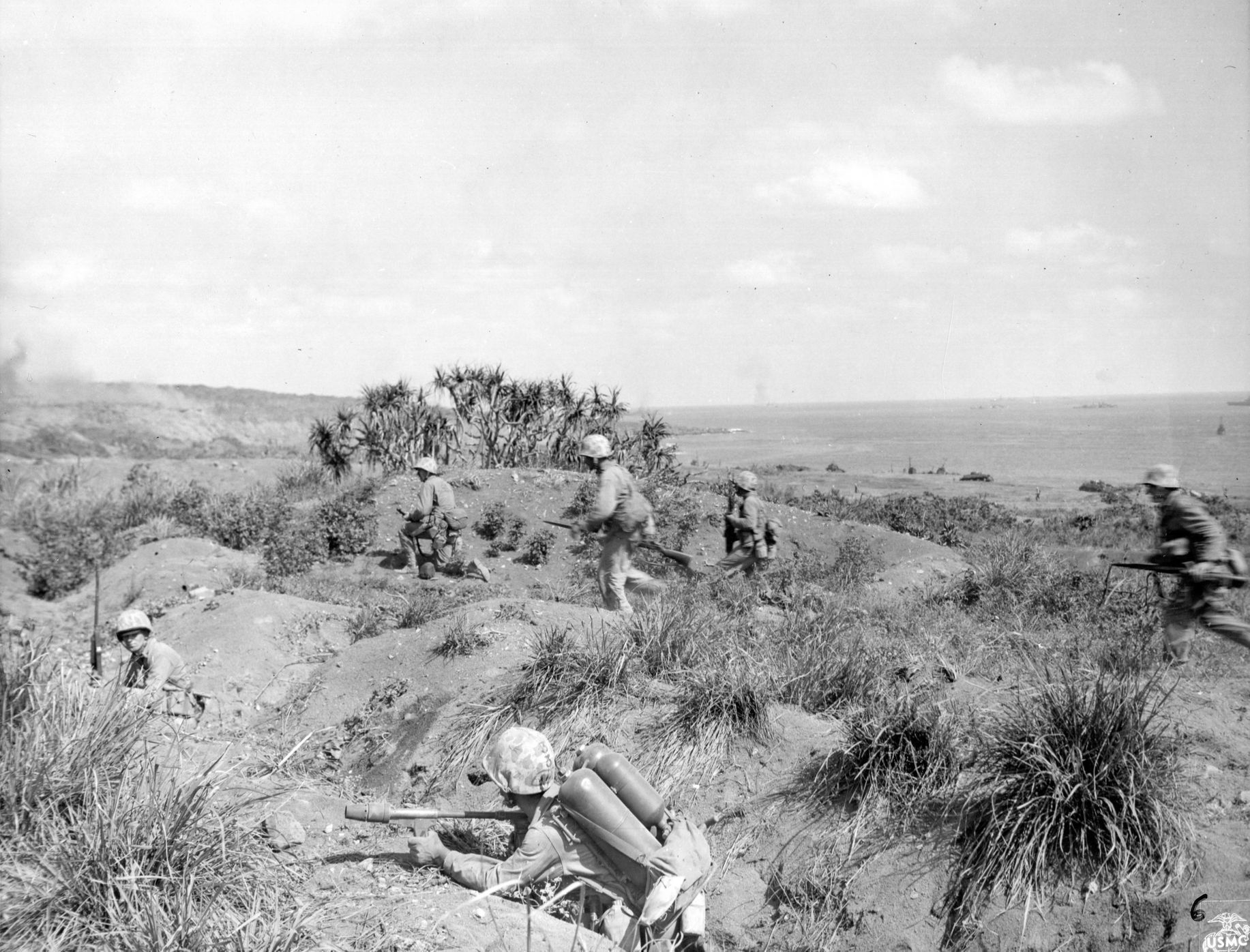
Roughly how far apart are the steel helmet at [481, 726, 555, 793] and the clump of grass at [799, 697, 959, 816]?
1.84 meters

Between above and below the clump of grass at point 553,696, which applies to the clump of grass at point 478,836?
below

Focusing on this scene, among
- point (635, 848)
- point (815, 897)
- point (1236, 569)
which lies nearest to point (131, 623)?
point (635, 848)

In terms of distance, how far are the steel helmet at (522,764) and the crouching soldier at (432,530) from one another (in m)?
A: 8.85

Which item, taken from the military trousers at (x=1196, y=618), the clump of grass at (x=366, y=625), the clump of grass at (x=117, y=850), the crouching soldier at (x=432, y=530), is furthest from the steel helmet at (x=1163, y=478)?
the crouching soldier at (x=432, y=530)

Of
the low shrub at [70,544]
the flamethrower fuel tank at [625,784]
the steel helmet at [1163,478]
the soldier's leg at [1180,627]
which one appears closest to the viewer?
the flamethrower fuel tank at [625,784]

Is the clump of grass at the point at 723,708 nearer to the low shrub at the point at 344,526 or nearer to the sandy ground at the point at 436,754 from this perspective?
the sandy ground at the point at 436,754

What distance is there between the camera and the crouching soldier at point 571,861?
436 cm

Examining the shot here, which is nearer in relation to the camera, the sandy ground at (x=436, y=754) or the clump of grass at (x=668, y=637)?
the sandy ground at (x=436, y=754)

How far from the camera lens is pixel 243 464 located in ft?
94.9

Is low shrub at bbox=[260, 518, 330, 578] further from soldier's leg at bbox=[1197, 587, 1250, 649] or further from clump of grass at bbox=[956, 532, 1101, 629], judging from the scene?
soldier's leg at bbox=[1197, 587, 1250, 649]

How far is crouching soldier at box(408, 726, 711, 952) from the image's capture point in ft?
14.3

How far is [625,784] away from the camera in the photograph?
4480mm

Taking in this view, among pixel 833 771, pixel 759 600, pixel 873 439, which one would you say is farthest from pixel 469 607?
pixel 873 439

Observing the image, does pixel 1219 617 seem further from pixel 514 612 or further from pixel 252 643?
pixel 252 643
